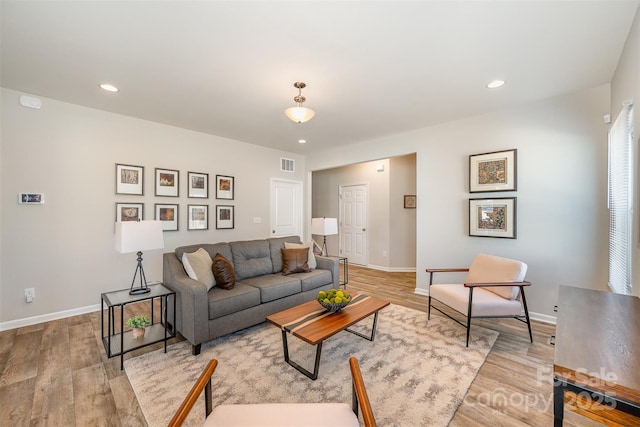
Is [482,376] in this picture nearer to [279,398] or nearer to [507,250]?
[279,398]

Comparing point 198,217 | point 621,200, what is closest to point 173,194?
point 198,217

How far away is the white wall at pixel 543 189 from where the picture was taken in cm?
278

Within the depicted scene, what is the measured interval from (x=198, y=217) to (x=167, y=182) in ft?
2.31

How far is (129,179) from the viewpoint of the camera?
3596 millimetres

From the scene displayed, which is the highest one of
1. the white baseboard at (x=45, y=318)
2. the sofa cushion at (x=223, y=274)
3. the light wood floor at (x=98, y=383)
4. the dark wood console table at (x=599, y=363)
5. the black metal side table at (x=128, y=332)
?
the dark wood console table at (x=599, y=363)

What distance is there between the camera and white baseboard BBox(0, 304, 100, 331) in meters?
2.82

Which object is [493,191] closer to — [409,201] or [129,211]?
[409,201]

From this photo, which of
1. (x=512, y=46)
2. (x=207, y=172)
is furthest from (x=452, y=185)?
(x=207, y=172)

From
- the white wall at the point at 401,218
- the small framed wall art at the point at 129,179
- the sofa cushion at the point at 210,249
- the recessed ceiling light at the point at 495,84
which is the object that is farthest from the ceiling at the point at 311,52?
the white wall at the point at 401,218

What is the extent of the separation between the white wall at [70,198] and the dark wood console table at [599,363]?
4374mm

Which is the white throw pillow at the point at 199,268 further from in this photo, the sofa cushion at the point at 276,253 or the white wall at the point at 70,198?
the white wall at the point at 70,198

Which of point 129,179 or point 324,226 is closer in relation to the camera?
point 129,179

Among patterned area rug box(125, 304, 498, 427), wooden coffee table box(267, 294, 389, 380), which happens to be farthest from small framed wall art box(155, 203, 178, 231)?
wooden coffee table box(267, 294, 389, 380)

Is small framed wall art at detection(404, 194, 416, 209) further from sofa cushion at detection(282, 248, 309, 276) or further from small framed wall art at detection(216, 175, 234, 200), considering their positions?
small framed wall art at detection(216, 175, 234, 200)
